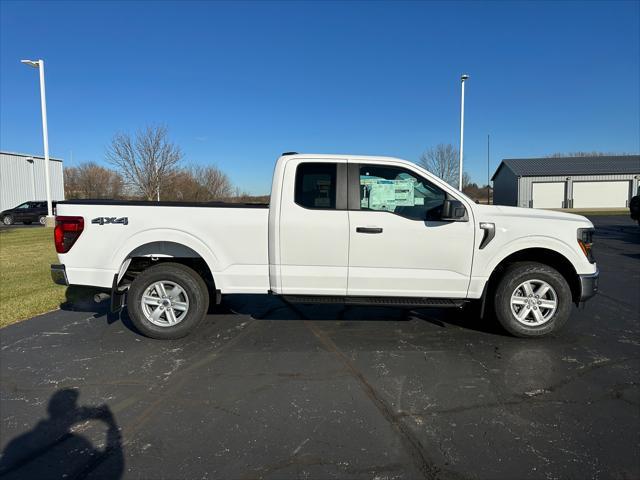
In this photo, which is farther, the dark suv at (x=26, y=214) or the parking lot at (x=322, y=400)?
the dark suv at (x=26, y=214)

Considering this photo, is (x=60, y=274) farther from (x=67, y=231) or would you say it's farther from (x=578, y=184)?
(x=578, y=184)

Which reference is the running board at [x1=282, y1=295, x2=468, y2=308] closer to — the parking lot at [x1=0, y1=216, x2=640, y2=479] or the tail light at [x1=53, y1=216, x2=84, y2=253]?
the parking lot at [x1=0, y1=216, x2=640, y2=479]

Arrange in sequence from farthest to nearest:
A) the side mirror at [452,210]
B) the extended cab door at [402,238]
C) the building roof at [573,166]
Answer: the building roof at [573,166] < the extended cab door at [402,238] < the side mirror at [452,210]

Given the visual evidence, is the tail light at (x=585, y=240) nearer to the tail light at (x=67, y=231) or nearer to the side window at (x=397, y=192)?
the side window at (x=397, y=192)


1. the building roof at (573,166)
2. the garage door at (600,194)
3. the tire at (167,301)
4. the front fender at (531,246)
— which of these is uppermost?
the building roof at (573,166)

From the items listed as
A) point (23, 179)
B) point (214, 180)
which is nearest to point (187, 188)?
point (214, 180)

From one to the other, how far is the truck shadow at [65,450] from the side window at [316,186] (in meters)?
2.76

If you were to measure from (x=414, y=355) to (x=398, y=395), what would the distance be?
3.10 feet

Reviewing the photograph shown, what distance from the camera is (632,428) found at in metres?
3.01

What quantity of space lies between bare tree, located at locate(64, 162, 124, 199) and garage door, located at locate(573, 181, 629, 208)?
49.8 meters

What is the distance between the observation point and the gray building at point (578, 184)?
45.2m

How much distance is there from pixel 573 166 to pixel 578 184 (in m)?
3.76

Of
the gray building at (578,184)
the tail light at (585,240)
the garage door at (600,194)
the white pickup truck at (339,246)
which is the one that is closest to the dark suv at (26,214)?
the white pickup truck at (339,246)

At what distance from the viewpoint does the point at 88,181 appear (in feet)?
162
